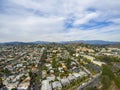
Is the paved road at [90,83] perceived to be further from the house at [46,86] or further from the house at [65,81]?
the house at [46,86]

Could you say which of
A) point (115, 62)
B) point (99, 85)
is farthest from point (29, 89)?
point (115, 62)

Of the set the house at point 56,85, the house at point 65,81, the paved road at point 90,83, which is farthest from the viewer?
the house at point 65,81

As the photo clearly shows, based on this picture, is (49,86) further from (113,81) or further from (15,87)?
(113,81)

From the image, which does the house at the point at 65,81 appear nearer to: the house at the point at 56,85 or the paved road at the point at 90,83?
the house at the point at 56,85

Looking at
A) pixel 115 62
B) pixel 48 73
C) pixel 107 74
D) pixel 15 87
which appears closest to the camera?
pixel 15 87

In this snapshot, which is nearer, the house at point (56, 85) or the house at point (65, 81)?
the house at point (56, 85)

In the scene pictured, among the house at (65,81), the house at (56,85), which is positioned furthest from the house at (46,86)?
the house at (65,81)

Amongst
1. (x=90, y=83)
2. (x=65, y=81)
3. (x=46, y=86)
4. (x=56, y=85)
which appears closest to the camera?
(x=46, y=86)

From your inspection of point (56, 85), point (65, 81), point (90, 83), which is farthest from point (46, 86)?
point (90, 83)

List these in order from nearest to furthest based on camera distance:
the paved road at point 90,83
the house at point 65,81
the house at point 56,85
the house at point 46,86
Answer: the house at point 46,86 → the paved road at point 90,83 → the house at point 56,85 → the house at point 65,81

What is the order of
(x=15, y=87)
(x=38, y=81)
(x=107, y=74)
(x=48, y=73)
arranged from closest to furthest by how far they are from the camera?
(x=15, y=87), (x=107, y=74), (x=38, y=81), (x=48, y=73)

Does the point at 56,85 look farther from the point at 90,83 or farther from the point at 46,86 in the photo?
the point at 90,83
